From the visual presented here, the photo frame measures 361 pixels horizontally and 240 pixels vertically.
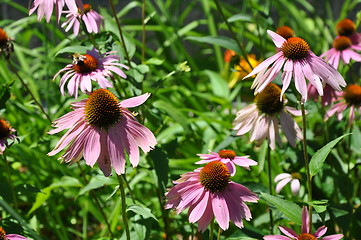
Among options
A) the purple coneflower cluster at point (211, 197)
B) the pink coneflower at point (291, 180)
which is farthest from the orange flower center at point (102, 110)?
the pink coneflower at point (291, 180)

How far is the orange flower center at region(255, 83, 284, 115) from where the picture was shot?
1.11 m

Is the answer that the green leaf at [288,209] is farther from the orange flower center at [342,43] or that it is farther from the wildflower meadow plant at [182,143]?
the orange flower center at [342,43]

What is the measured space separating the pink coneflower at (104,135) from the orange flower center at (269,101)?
0.35 meters

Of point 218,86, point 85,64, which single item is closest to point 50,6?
point 85,64

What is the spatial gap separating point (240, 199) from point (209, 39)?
599mm

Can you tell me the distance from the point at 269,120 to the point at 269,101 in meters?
0.04

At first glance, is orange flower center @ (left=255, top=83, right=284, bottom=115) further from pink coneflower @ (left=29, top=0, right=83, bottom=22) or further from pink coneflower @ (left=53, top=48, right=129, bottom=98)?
pink coneflower @ (left=29, top=0, right=83, bottom=22)

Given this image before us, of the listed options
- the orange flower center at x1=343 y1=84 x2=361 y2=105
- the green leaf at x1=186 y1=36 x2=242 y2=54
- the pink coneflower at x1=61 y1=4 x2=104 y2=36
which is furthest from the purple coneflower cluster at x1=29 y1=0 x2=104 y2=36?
the orange flower center at x1=343 y1=84 x2=361 y2=105

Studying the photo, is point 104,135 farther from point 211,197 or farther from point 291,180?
point 291,180

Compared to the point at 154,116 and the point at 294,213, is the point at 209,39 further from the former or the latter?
the point at 294,213

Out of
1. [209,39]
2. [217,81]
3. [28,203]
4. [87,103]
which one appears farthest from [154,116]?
[217,81]

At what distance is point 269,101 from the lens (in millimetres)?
1116

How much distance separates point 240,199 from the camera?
2.81 feet

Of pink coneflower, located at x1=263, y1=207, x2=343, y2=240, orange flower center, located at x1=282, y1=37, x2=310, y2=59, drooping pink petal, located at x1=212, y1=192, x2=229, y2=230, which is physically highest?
orange flower center, located at x1=282, y1=37, x2=310, y2=59
